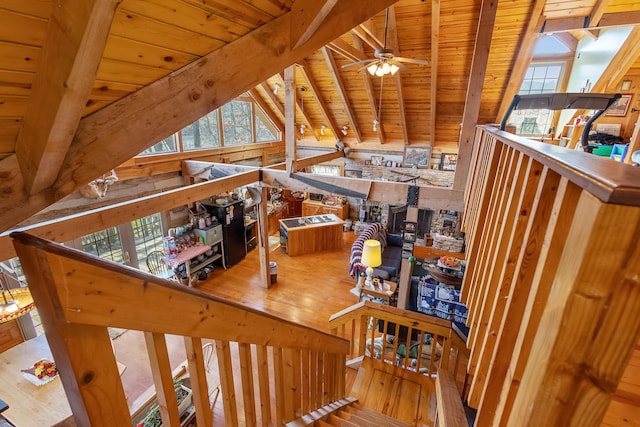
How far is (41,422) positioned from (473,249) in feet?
12.5

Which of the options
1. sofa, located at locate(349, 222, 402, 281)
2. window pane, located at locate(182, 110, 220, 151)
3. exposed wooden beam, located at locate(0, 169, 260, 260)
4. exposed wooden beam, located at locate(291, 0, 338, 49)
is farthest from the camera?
sofa, located at locate(349, 222, 402, 281)

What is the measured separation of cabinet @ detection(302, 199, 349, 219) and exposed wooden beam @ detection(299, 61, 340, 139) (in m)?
2.39

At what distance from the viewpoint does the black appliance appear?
6746mm

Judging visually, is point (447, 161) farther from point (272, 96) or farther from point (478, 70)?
point (478, 70)

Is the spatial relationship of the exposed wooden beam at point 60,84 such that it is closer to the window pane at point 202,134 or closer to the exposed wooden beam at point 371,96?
the window pane at point 202,134

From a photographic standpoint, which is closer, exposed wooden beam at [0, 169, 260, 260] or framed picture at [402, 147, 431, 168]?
exposed wooden beam at [0, 169, 260, 260]

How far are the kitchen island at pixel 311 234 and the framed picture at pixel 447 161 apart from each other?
3376mm

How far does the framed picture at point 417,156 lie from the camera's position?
8.27 meters

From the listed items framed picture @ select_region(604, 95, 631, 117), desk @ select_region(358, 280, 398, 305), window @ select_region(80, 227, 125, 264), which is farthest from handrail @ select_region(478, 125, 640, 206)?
framed picture @ select_region(604, 95, 631, 117)

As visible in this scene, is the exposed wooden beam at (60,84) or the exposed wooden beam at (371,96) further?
the exposed wooden beam at (371,96)

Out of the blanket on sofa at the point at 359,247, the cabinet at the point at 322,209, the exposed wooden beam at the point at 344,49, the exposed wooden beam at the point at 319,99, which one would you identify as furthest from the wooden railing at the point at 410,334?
the cabinet at the point at 322,209

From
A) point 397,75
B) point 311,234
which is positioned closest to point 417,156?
point 397,75

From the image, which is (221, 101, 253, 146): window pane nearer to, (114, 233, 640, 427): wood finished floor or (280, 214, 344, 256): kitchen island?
(280, 214, 344, 256): kitchen island

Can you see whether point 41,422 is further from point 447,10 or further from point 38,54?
point 447,10
